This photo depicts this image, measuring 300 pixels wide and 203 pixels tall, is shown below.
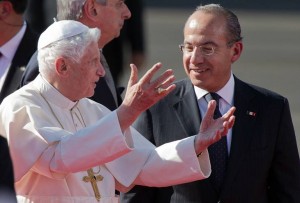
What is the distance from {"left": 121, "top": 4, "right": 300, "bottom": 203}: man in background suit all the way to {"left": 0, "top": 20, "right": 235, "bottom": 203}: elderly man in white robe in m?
0.55

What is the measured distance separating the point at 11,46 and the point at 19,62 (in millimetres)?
179

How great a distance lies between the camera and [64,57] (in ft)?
18.4

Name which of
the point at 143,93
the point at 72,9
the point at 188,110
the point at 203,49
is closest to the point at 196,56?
the point at 203,49

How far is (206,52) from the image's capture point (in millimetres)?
6484

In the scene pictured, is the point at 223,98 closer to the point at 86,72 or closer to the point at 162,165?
the point at 162,165

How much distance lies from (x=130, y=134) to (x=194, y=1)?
11.7m

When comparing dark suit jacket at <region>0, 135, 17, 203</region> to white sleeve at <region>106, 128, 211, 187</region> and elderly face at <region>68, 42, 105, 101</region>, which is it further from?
white sleeve at <region>106, 128, 211, 187</region>

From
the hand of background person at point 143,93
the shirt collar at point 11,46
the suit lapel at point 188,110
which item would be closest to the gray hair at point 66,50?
the hand of background person at point 143,93

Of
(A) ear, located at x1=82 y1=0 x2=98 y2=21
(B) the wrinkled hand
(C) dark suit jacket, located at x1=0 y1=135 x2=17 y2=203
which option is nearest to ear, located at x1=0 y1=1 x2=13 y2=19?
(A) ear, located at x1=82 y1=0 x2=98 y2=21

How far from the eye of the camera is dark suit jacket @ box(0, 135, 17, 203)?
421 centimetres

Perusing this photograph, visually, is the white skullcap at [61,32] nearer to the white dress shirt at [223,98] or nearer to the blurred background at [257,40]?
the white dress shirt at [223,98]

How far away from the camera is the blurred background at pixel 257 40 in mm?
13727

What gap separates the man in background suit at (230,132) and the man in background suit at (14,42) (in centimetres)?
111

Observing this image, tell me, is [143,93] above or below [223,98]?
above
